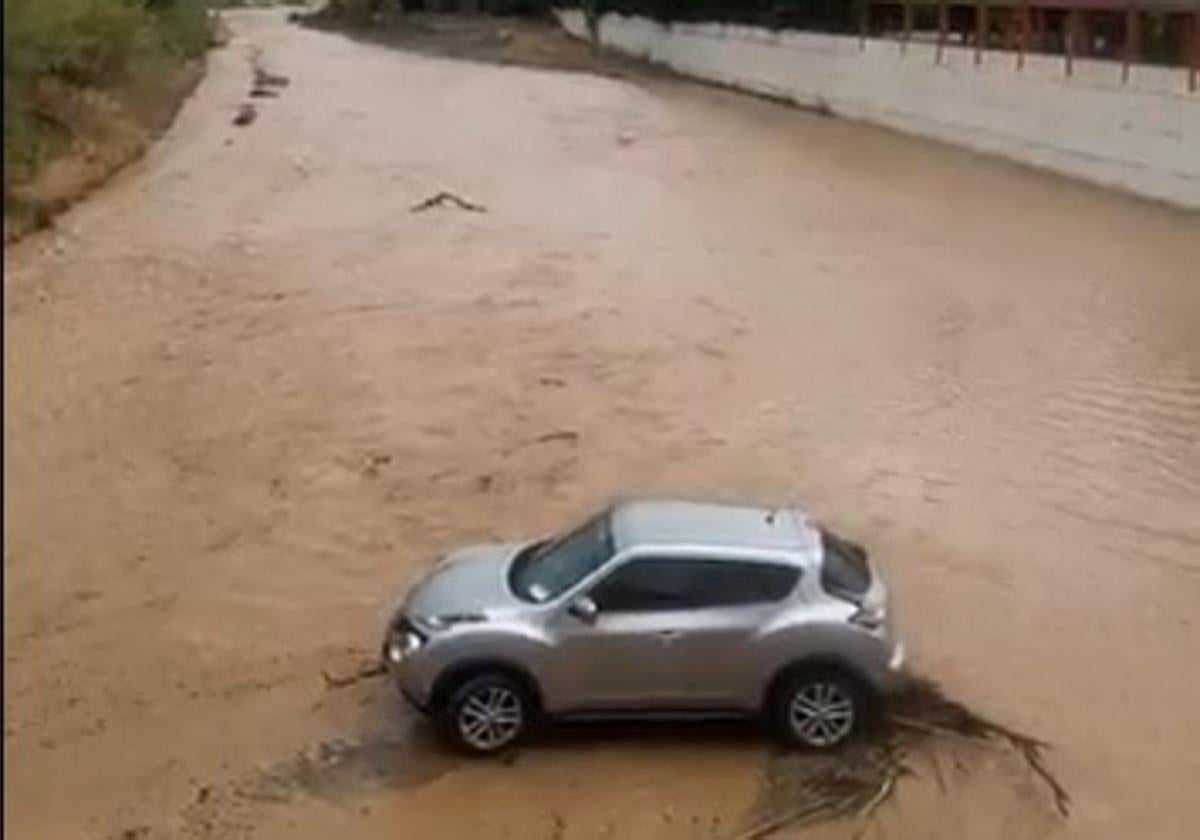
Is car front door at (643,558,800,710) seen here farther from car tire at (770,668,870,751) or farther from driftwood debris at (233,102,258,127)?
driftwood debris at (233,102,258,127)

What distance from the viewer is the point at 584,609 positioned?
1198 cm

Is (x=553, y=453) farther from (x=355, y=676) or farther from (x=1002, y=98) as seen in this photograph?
(x=1002, y=98)

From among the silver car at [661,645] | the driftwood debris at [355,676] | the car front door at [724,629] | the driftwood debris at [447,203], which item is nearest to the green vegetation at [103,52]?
the silver car at [661,645]

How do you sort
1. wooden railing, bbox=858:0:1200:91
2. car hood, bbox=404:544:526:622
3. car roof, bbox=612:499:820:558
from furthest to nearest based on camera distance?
wooden railing, bbox=858:0:1200:91
car roof, bbox=612:499:820:558
car hood, bbox=404:544:526:622

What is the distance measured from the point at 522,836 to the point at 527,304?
15.7m

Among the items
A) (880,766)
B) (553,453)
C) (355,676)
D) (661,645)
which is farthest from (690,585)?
(553,453)

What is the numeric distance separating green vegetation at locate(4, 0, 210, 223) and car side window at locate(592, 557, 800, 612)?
4038mm

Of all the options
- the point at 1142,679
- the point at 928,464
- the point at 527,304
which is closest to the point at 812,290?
the point at 527,304

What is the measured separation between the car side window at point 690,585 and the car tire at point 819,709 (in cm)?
53

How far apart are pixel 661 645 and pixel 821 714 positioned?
1045 millimetres

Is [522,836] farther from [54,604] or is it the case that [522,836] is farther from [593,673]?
[54,604]

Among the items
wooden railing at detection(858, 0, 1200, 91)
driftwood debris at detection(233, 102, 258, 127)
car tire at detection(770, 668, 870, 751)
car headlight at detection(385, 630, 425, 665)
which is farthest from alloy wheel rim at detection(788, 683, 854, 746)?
driftwood debris at detection(233, 102, 258, 127)

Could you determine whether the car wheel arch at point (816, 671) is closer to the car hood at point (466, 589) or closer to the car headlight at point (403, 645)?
the car hood at point (466, 589)

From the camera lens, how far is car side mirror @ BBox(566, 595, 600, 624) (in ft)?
39.2
